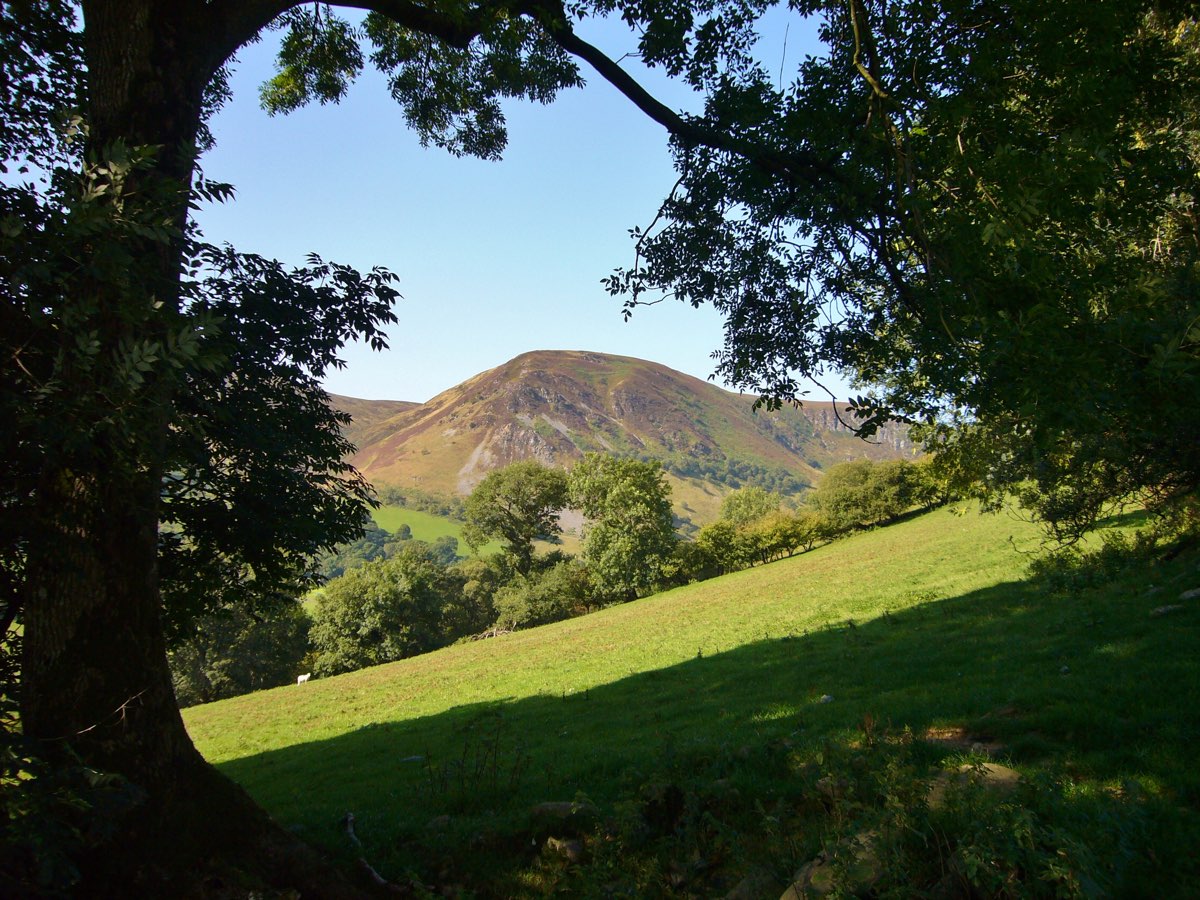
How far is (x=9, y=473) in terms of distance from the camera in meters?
5.41

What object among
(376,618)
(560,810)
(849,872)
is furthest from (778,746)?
(376,618)

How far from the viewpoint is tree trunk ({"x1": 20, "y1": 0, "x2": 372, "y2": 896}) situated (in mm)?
4355

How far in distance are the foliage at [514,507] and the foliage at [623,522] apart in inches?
272

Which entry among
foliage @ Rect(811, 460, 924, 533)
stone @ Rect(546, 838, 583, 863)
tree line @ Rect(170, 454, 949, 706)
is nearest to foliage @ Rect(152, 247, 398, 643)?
stone @ Rect(546, 838, 583, 863)

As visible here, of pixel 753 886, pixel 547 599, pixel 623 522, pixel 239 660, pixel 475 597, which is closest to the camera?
pixel 753 886

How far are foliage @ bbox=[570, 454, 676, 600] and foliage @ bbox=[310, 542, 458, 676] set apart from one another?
577 inches

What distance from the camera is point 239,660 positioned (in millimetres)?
51719

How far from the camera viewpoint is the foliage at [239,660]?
49.5 m

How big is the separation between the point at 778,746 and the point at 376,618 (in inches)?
1939

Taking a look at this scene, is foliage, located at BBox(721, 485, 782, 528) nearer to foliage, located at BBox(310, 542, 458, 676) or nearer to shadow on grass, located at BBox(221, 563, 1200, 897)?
foliage, located at BBox(310, 542, 458, 676)

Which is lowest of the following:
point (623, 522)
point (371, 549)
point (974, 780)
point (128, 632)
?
point (974, 780)

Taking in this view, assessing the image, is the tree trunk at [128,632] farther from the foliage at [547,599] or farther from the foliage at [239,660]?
the foliage at [547,599]

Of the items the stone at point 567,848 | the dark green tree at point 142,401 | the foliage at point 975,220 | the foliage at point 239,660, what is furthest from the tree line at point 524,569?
the stone at point 567,848

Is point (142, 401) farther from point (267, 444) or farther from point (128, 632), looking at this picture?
point (267, 444)
